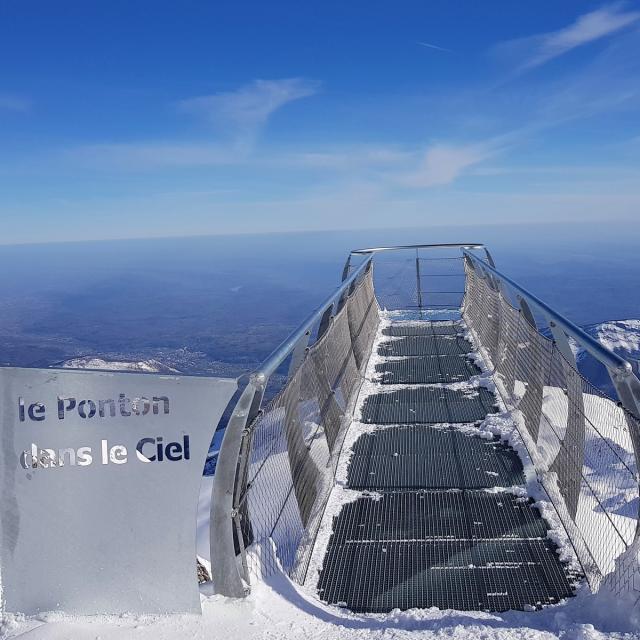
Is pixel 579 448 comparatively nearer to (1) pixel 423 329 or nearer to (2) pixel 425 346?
(2) pixel 425 346

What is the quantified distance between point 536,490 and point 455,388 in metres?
2.60

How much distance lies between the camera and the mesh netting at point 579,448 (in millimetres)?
2834

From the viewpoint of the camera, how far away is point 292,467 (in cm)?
329

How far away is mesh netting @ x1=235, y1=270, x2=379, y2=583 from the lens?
2.70m

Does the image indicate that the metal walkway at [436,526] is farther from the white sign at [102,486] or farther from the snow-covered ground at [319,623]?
the white sign at [102,486]

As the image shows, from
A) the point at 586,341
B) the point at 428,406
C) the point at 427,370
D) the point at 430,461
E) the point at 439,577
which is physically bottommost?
the point at 439,577

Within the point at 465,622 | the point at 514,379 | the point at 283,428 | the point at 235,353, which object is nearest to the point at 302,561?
the point at 283,428

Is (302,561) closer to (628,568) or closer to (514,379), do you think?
(628,568)

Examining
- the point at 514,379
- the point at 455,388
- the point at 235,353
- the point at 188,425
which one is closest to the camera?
the point at 188,425

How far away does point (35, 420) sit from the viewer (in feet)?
7.63

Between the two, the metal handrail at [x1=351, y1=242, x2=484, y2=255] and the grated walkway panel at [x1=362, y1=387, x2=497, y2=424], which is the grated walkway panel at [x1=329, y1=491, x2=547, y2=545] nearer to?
the grated walkway panel at [x1=362, y1=387, x2=497, y2=424]

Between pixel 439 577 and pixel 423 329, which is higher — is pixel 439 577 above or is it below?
below

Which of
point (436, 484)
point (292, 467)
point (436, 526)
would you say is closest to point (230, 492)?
point (292, 467)

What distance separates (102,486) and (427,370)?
537 centimetres
